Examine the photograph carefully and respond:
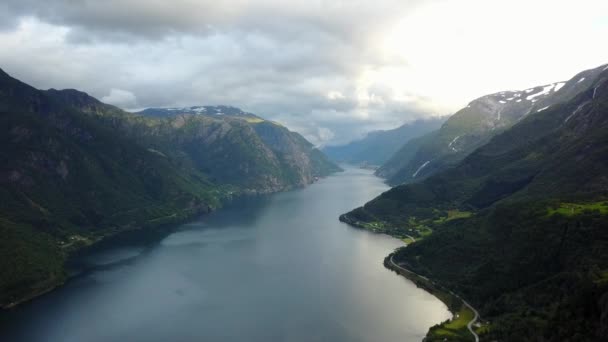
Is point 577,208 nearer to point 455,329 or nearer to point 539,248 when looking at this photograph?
point 539,248

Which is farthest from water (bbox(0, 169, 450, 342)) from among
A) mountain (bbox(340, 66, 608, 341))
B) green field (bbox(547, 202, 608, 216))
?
green field (bbox(547, 202, 608, 216))

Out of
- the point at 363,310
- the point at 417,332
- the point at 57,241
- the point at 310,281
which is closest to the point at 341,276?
the point at 310,281

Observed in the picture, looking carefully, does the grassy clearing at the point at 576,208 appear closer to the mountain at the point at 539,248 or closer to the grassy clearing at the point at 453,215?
the mountain at the point at 539,248

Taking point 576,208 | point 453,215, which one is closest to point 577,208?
point 576,208

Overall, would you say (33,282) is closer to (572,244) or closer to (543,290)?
(543,290)

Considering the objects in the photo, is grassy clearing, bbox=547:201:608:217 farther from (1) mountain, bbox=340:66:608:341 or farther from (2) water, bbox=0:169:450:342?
(2) water, bbox=0:169:450:342

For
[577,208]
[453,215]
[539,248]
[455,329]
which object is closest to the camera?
[455,329]
